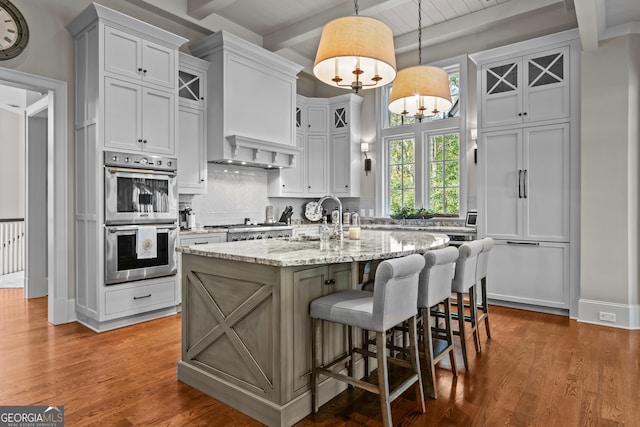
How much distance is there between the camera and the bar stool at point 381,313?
1980mm

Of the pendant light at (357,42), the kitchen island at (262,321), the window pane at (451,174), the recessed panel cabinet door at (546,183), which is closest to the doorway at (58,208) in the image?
the kitchen island at (262,321)

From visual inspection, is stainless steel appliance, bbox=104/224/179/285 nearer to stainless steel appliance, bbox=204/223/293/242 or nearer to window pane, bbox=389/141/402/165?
stainless steel appliance, bbox=204/223/293/242

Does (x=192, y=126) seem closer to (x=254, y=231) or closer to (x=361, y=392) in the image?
(x=254, y=231)

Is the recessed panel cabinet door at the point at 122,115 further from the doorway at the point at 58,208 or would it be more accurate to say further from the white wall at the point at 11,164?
the white wall at the point at 11,164

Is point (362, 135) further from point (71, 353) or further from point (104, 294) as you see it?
point (71, 353)

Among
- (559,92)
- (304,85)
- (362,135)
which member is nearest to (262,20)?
(304,85)

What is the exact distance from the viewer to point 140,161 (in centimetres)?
387

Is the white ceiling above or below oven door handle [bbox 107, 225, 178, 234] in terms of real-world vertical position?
above

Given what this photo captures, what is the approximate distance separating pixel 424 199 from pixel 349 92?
2.19 meters

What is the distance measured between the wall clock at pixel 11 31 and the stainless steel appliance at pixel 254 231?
254cm

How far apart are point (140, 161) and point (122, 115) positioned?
1.50 ft

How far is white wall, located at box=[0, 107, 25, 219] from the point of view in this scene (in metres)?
7.16

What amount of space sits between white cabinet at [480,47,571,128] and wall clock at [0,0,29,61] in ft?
15.6

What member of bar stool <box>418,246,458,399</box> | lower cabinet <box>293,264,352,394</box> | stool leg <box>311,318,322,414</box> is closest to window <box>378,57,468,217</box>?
bar stool <box>418,246,458,399</box>
